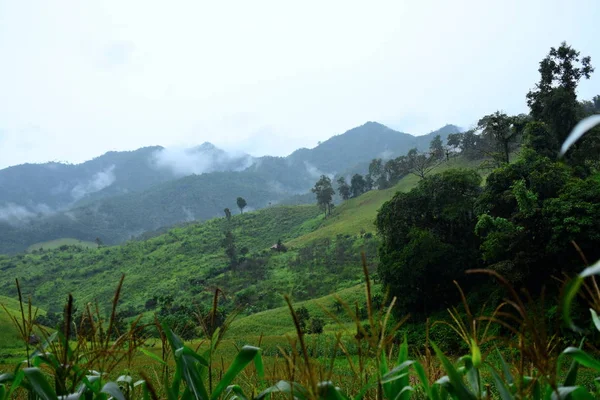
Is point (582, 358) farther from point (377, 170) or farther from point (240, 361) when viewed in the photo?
point (377, 170)

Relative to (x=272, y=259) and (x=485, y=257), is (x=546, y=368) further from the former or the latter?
(x=272, y=259)

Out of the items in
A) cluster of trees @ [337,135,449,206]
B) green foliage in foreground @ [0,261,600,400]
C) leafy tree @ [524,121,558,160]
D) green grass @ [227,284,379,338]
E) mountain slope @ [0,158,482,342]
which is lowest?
green grass @ [227,284,379,338]

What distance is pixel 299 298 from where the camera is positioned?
53.4 metres

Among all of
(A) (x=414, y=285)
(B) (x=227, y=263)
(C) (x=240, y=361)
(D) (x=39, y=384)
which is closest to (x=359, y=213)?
(B) (x=227, y=263)

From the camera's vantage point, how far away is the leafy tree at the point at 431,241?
78.3ft

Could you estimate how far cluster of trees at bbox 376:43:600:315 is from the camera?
17734mm

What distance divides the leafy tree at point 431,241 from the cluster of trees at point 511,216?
0.06 meters

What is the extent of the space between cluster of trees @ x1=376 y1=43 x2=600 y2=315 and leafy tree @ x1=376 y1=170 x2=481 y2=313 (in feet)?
0.19

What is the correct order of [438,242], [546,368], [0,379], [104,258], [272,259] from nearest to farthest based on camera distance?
[546,368]
[0,379]
[438,242]
[272,259]
[104,258]

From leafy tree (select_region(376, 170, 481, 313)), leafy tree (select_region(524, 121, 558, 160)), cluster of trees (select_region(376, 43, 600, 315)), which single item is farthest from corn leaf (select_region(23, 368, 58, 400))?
leafy tree (select_region(524, 121, 558, 160))

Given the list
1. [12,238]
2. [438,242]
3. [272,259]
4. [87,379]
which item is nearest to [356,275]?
[272,259]

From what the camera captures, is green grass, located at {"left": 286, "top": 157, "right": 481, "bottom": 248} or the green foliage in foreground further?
green grass, located at {"left": 286, "top": 157, "right": 481, "bottom": 248}

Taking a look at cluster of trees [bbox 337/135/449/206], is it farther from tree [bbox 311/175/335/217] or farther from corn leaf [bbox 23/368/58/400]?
corn leaf [bbox 23/368/58/400]

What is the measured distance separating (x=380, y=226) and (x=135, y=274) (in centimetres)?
6970
